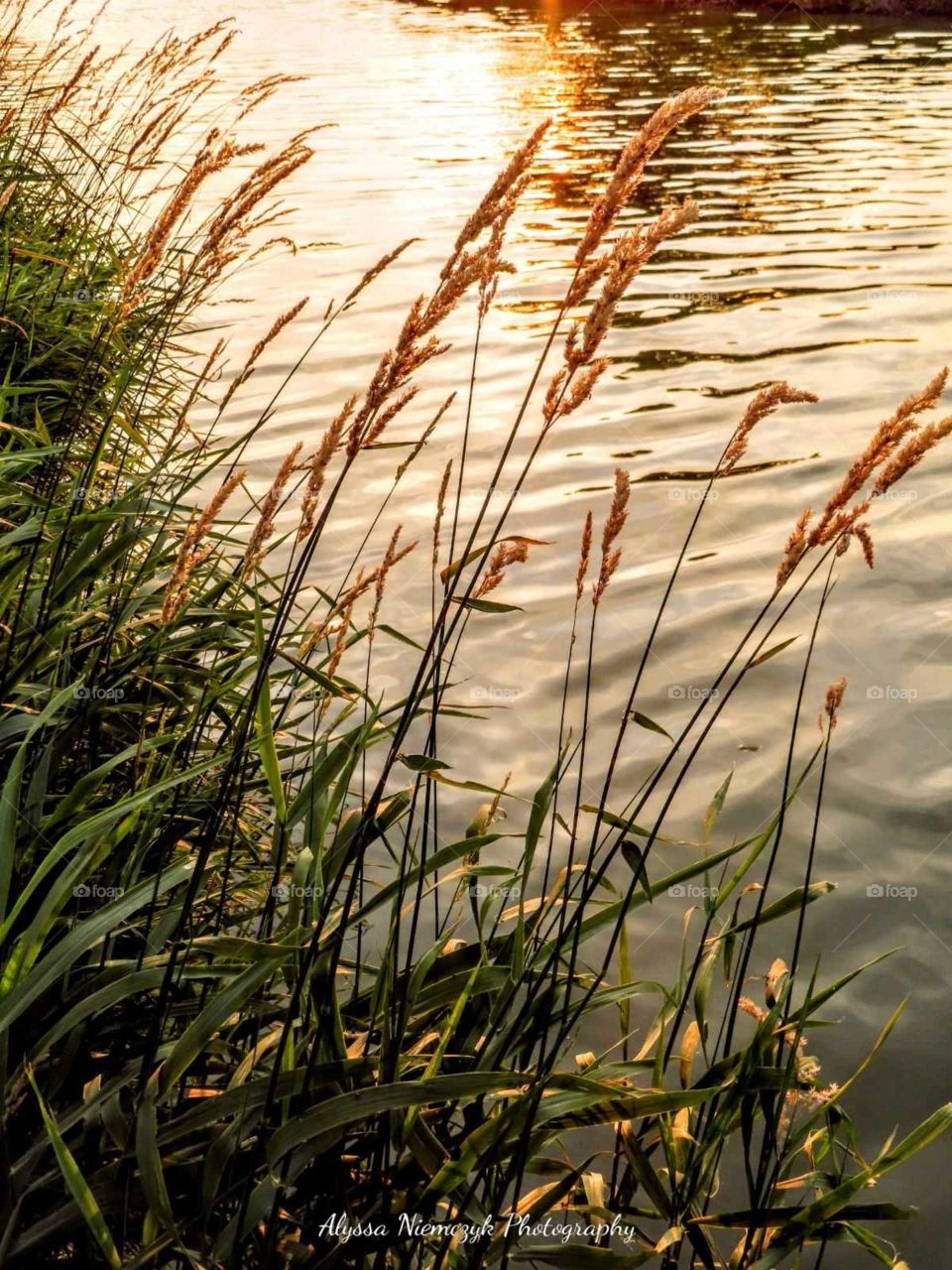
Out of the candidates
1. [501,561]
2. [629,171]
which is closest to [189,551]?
[501,561]

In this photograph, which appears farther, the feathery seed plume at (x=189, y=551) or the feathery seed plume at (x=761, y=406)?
the feathery seed plume at (x=189, y=551)

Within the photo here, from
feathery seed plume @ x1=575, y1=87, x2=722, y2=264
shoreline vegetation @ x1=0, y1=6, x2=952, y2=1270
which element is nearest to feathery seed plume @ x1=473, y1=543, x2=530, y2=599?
shoreline vegetation @ x1=0, y1=6, x2=952, y2=1270

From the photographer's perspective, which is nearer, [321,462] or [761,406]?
[321,462]

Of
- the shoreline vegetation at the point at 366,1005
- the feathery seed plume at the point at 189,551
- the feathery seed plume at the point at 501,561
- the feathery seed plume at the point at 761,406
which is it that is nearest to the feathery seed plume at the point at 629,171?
the shoreline vegetation at the point at 366,1005

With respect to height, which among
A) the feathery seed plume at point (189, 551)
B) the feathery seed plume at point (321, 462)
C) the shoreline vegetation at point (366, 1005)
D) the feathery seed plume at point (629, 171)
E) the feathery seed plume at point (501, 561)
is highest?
the feathery seed plume at point (629, 171)

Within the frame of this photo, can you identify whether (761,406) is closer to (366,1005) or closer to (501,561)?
(501,561)

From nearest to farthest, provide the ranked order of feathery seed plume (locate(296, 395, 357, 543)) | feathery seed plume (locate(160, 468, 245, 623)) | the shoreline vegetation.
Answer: feathery seed plume (locate(296, 395, 357, 543)), the shoreline vegetation, feathery seed plume (locate(160, 468, 245, 623))

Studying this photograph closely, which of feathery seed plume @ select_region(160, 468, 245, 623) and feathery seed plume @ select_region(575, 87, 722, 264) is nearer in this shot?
feathery seed plume @ select_region(575, 87, 722, 264)

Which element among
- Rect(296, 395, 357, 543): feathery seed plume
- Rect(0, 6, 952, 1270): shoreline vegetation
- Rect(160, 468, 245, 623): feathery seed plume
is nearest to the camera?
Rect(296, 395, 357, 543): feathery seed plume

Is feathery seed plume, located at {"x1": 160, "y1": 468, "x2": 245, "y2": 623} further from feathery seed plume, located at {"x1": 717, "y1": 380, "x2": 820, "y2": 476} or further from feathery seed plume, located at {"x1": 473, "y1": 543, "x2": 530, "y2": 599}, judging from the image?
feathery seed plume, located at {"x1": 717, "y1": 380, "x2": 820, "y2": 476}

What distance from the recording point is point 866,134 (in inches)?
662

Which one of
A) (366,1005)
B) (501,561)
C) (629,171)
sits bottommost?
(366,1005)

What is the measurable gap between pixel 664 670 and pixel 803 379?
3877 millimetres

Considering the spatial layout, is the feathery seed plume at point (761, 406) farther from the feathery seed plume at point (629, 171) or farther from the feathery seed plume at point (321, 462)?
the feathery seed plume at point (321, 462)
